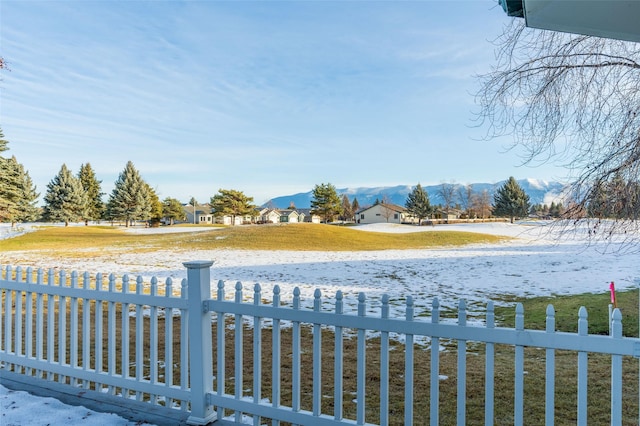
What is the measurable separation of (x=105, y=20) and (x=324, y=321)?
29.5 feet

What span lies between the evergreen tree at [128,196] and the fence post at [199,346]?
150ft

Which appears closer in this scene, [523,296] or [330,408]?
[330,408]

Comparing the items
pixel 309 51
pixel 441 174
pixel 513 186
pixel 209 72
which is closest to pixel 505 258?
pixel 309 51

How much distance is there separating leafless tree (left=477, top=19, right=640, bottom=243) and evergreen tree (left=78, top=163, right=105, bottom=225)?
46785 millimetres

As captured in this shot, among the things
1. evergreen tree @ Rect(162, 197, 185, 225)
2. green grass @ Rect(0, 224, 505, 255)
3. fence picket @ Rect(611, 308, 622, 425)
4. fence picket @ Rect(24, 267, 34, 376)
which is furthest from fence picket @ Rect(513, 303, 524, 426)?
evergreen tree @ Rect(162, 197, 185, 225)

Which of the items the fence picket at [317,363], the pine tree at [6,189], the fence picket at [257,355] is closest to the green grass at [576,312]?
the fence picket at [317,363]

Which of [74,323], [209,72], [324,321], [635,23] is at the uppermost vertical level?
[209,72]

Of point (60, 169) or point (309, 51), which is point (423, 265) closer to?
point (309, 51)

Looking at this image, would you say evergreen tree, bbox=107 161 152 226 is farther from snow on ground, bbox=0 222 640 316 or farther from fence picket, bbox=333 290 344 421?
fence picket, bbox=333 290 344 421

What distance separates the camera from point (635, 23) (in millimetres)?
1553

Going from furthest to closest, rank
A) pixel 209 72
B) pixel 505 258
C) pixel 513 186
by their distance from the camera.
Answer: pixel 513 186 < pixel 505 258 < pixel 209 72

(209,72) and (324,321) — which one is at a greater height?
(209,72)

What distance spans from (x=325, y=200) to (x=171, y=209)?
22971mm

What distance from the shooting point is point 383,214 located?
6372cm
